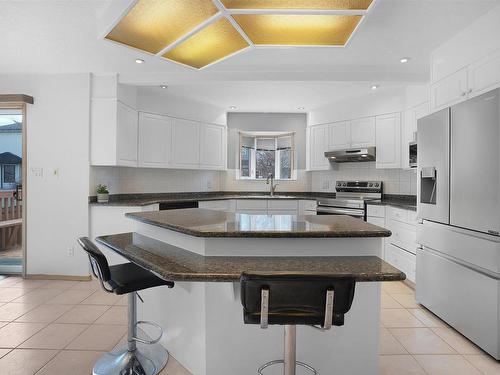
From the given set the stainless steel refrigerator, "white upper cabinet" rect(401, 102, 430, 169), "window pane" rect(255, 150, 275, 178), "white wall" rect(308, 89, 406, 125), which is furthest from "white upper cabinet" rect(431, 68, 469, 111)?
"window pane" rect(255, 150, 275, 178)

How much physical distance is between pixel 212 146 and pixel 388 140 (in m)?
2.79

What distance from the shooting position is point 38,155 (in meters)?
3.93

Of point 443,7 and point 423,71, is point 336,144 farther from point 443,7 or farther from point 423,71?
point 443,7

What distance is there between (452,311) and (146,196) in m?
4.11

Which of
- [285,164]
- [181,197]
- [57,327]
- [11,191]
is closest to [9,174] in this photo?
[11,191]

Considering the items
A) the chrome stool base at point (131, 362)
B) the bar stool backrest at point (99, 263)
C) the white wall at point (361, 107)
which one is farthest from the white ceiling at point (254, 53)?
the chrome stool base at point (131, 362)

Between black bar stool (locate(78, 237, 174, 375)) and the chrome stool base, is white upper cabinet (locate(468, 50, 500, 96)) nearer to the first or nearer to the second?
black bar stool (locate(78, 237, 174, 375))

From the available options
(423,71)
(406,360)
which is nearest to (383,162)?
(423,71)

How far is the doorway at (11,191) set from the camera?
166 inches

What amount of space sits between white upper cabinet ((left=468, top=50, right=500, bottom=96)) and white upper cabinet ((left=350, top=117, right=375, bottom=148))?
2.14 metres

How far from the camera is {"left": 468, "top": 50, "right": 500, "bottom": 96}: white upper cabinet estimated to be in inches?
93.4

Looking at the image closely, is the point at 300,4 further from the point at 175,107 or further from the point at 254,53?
the point at 175,107

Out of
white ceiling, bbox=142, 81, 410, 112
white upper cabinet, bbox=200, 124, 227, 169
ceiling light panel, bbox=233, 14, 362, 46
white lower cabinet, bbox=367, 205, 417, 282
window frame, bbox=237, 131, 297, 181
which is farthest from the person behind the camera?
window frame, bbox=237, 131, 297, 181

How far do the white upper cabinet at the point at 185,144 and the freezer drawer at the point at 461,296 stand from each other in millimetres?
3476
